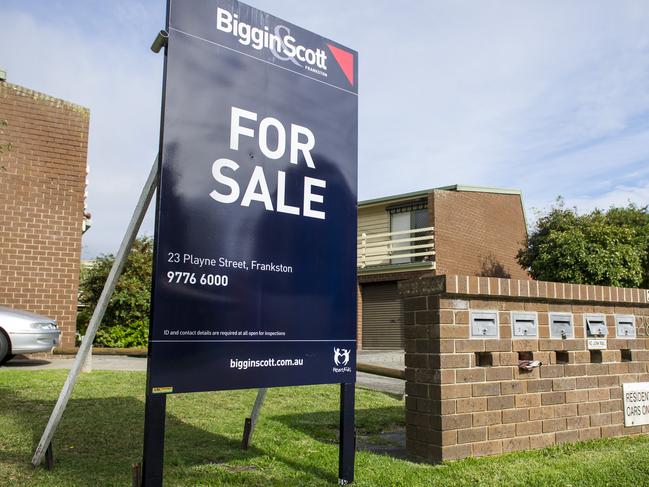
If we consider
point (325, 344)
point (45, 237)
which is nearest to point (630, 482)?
point (325, 344)

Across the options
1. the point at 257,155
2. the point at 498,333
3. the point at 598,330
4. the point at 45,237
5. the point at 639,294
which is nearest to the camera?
the point at 257,155

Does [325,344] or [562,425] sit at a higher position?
[325,344]

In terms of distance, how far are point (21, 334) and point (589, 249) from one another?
807 inches

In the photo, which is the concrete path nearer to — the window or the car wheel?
the car wheel

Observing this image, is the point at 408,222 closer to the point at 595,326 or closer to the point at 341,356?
the point at 595,326

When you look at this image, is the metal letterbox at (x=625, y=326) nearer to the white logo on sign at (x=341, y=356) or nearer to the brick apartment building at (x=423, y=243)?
the white logo on sign at (x=341, y=356)

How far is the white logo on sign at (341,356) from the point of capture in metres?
4.63

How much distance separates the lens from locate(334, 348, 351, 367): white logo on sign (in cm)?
463

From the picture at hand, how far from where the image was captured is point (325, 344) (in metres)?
4.58

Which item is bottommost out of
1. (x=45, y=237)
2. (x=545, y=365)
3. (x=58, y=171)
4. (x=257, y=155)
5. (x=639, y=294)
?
(x=545, y=365)

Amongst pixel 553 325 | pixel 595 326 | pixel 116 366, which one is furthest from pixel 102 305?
pixel 116 366

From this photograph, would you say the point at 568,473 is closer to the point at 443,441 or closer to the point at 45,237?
the point at 443,441

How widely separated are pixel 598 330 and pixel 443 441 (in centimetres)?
265

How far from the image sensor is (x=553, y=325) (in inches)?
237
